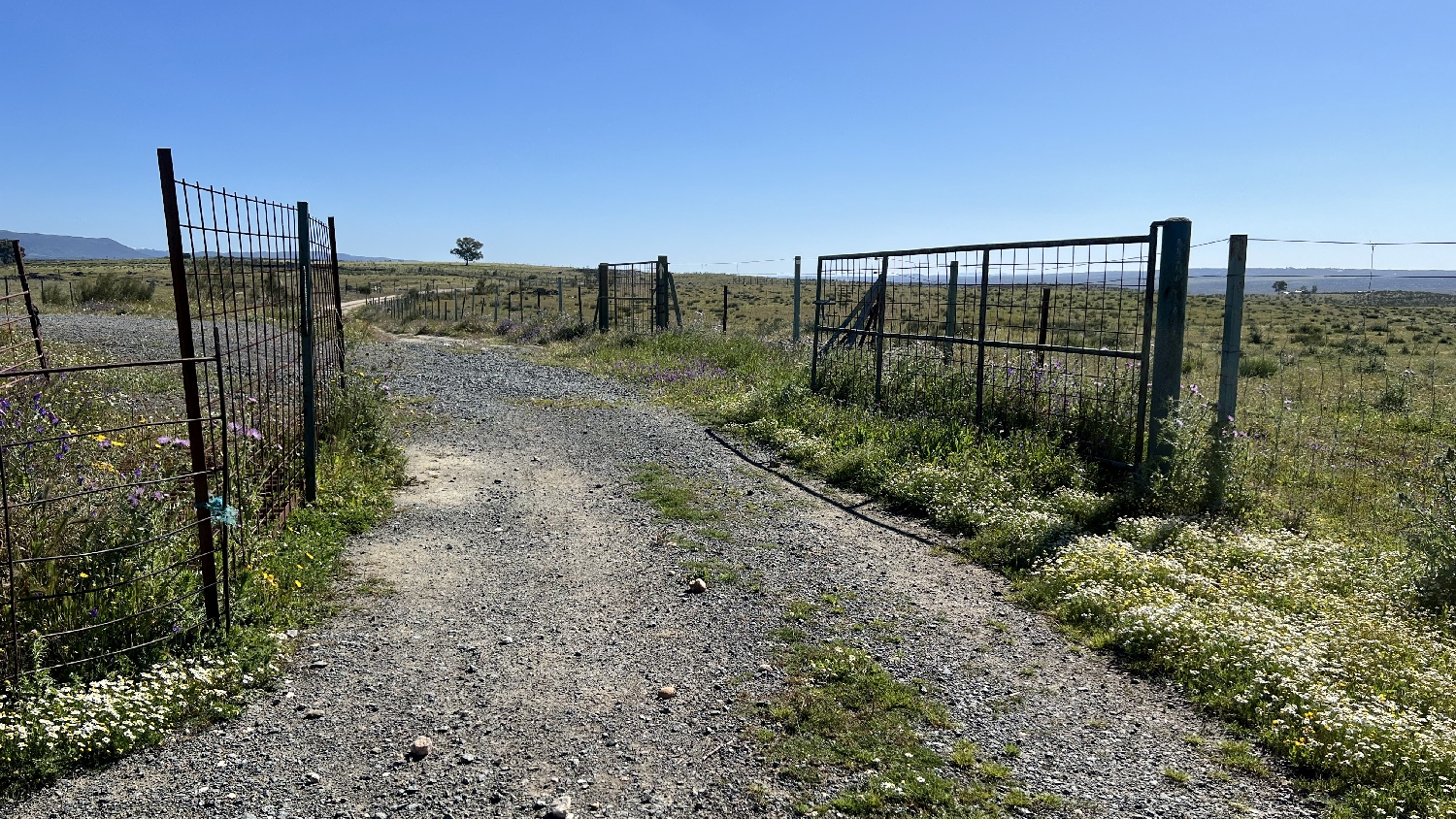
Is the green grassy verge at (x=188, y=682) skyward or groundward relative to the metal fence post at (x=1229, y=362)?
groundward

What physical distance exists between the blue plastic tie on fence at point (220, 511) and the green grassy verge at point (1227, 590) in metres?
4.69

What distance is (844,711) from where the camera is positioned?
424cm

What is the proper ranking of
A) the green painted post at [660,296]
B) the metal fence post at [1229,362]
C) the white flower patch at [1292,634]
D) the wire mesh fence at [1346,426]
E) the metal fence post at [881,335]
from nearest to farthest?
the white flower patch at [1292,634]
the metal fence post at [1229,362]
the wire mesh fence at [1346,426]
the metal fence post at [881,335]
the green painted post at [660,296]

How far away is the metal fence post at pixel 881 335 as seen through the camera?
1123 centimetres

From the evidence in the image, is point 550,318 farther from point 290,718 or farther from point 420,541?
point 290,718

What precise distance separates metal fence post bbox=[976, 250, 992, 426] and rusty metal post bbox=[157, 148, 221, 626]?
6.85 m

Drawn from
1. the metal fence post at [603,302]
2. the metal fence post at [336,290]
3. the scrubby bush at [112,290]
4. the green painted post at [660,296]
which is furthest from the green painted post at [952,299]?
the scrubby bush at [112,290]

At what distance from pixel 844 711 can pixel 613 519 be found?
3667 mm

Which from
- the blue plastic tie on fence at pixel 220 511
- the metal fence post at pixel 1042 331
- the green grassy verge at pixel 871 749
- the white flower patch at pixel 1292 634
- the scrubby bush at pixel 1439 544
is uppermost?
the metal fence post at pixel 1042 331

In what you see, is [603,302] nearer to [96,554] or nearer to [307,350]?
[307,350]

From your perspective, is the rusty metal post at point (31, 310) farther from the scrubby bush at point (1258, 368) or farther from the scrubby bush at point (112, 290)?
the scrubby bush at point (112, 290)

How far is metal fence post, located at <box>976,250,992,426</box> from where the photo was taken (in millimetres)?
9109

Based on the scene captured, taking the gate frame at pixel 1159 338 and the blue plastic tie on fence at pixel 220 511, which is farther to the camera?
the gate frame at pixel 1159 338

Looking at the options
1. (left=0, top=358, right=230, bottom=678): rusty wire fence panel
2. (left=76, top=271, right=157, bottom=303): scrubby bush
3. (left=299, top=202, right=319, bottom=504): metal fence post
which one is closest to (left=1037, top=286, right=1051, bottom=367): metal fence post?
(left=299, top=202, right=319, bottom=504): metal fence post
